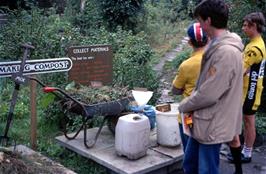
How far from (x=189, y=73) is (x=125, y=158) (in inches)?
53.7

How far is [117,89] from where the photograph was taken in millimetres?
Answer: 5207

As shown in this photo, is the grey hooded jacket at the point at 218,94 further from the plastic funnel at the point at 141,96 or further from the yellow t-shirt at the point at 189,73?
the plastic funnel at the point at 141,96

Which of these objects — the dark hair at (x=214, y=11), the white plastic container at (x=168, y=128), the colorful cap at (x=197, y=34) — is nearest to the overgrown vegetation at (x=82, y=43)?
the white plastic container at (x=168, y=128)

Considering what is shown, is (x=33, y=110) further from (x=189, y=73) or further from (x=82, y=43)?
(x=82, y=43)

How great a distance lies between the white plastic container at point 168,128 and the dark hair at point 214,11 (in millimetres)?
1858

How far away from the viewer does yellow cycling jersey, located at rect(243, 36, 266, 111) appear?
15.8 feet

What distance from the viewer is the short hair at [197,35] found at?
3.67 metres

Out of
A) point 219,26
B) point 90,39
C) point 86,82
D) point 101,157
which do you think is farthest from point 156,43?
point 219,26

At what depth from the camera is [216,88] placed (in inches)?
119

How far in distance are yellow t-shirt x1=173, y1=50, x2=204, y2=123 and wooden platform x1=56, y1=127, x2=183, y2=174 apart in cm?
101

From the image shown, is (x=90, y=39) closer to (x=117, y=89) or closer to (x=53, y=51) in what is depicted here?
(x=53, y=51)

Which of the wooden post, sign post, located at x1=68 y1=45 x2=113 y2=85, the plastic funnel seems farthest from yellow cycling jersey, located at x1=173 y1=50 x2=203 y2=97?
the wooden post

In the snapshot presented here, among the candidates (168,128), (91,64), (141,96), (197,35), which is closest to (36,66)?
(91,64)

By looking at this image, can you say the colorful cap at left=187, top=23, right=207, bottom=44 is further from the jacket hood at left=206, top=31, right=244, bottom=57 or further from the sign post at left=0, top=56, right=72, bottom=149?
the sign post at left=0, top=56, right=72, bottom=149
